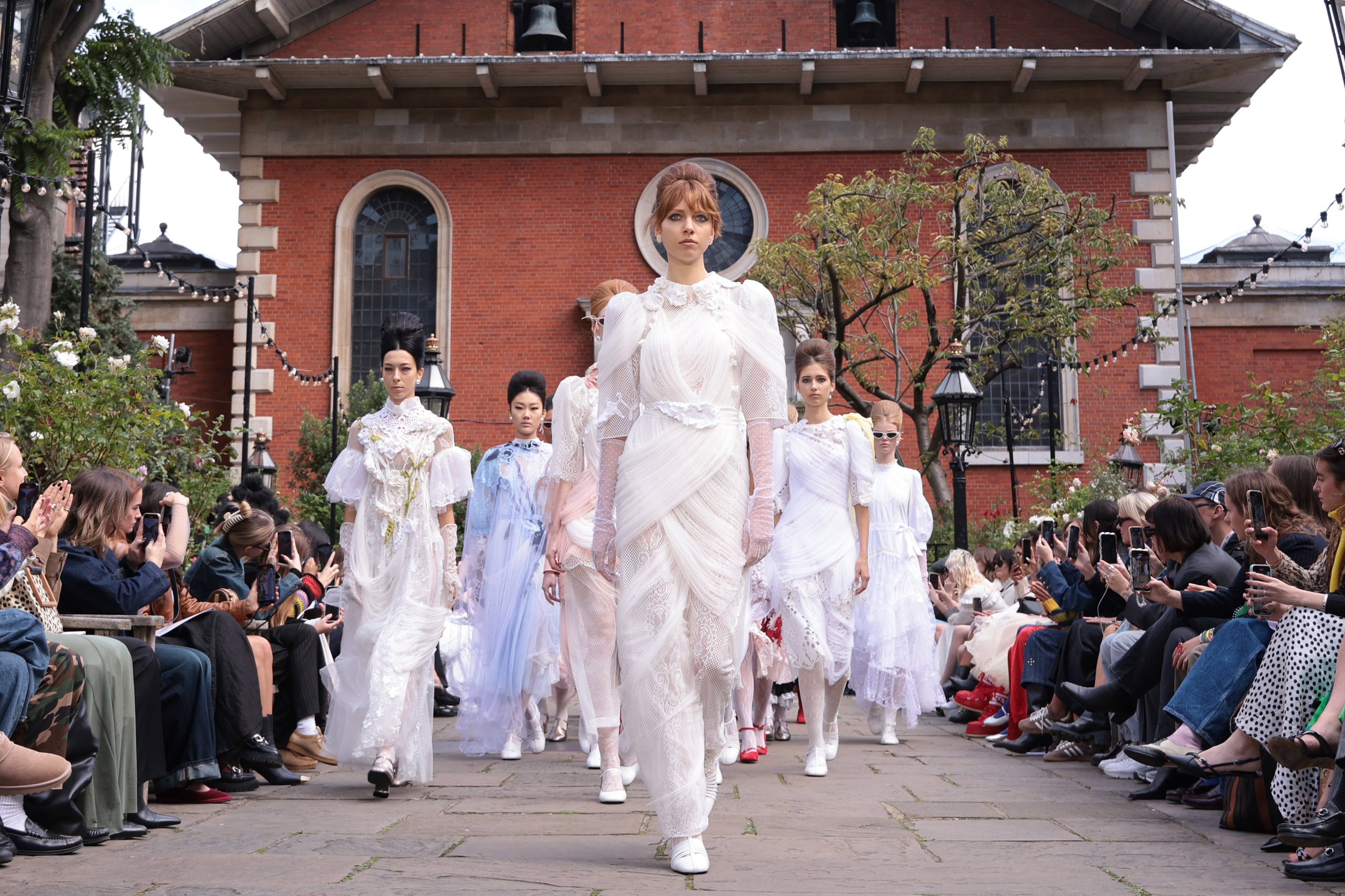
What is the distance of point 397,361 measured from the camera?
21.1 ft

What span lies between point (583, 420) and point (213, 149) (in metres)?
20.4

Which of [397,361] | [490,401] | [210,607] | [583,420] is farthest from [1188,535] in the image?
[490,401]

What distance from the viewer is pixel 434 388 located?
518 inches

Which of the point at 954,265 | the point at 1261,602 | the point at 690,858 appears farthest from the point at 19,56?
the point at 954,265

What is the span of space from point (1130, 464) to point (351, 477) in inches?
405

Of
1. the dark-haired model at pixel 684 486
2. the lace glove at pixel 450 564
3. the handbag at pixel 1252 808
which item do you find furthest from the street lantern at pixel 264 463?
the handbag at pixel 1252 808

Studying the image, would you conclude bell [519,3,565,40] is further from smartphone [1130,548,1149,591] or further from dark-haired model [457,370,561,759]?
smartphone [1130,548,1149,591]

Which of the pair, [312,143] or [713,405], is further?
[312,143]

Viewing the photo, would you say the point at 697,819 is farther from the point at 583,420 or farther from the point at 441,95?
the point at 441,95

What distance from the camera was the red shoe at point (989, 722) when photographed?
939 cm

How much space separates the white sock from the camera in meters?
4.36

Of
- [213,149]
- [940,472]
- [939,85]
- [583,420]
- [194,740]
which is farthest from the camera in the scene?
[213,149]

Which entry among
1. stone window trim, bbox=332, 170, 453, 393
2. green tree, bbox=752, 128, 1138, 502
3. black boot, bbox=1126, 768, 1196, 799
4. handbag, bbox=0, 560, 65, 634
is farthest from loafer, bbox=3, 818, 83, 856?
stone window trim, bbox=332, 170, 453, 393

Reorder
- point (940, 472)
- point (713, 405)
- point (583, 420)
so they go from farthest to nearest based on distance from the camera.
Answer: point (940, 472) → point (583, 420) → point (713, 405)
